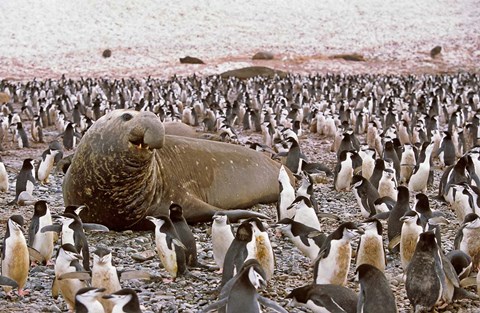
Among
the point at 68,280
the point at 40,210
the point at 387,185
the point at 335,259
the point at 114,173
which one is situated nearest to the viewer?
the point at 68,280

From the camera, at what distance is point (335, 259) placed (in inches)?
220

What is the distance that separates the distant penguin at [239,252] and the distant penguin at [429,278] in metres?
1.18

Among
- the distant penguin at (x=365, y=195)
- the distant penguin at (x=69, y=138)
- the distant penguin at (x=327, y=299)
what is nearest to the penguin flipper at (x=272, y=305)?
the distant penguin at (x=327, y=299)

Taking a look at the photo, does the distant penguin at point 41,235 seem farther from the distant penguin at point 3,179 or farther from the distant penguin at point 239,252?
the distant penguin at point 3,179

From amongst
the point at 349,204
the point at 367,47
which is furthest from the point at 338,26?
the point at 349,204

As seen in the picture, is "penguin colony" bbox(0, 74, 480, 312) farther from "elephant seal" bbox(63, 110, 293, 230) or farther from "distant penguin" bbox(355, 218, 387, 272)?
"elephant seal" bbox(63, 110, 293, 230)

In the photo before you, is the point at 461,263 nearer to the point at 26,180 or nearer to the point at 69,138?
the point at 26,180

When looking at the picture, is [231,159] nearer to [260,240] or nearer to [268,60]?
[260,240]

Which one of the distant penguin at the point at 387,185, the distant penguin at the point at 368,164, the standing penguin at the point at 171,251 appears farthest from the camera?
the distant penguin at the point at 368,164

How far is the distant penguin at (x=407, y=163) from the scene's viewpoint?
10984mm

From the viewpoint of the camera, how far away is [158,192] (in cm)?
770

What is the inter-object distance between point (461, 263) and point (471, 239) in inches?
16.4

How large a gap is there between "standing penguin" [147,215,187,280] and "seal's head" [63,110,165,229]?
1.30 m

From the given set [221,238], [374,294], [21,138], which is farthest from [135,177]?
[21,138]
